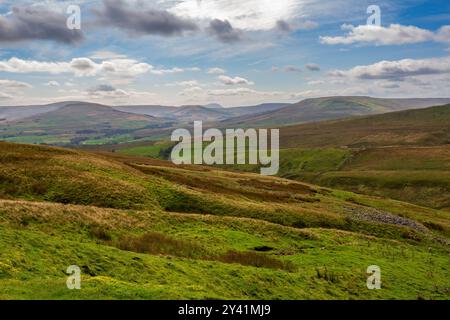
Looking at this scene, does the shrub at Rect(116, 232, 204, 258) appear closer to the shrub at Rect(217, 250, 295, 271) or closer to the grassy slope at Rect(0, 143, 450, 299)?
the grassy slope at Rect(0, 143, 450, 299)

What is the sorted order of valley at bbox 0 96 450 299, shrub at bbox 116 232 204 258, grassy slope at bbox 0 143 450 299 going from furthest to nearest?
1. shrub at bbox 116 232 204 258
2. valley at bbox 0 96 450 299
3. grassy slope at bbox 0 143 450 299

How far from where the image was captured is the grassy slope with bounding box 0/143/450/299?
24047 mm

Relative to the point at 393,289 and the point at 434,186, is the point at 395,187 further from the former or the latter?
the point at 393,289

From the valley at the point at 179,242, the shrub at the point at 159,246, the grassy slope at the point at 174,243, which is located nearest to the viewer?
the grassy slope at the point at 174,243

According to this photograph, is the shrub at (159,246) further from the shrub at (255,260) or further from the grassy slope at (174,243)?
Answer: the shrub at (255,260)

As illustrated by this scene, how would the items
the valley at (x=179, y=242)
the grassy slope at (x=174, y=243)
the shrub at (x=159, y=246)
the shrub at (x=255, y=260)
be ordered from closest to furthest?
the grassy slope at (x=174, y=243) → the valley at (x=179, y=242) → the shrub at (x=159, y=246) → the shrub at (x=255, y=260)

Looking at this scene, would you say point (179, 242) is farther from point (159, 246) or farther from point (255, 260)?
point (255, 260)

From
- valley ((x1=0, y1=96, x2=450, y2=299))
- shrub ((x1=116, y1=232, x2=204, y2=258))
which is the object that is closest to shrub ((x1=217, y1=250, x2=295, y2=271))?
valley ((x1=0, y1=96, x2=450, y2=299))

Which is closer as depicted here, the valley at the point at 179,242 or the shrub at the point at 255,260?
the valley at the point at 179,242

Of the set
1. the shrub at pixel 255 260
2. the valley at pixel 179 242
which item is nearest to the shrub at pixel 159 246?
the valley at pixel 179 242

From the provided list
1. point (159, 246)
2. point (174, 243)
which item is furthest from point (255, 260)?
point (159, 246)

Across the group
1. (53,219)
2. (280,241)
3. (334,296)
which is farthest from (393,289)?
(53,219)

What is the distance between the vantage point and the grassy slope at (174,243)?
24.0m
